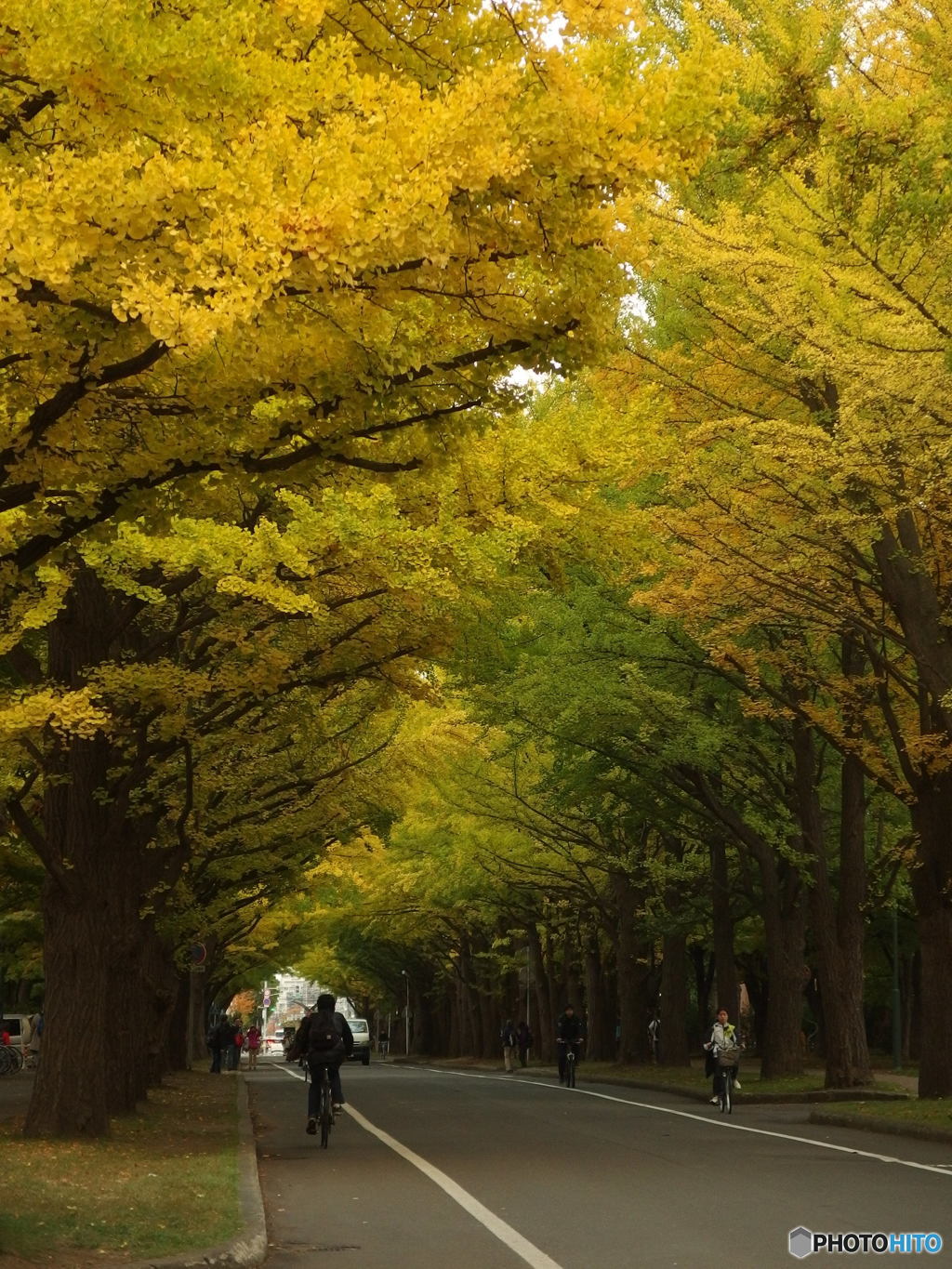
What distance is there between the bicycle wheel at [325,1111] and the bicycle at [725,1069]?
7.68 meters

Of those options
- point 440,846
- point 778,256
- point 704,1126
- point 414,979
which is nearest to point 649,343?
point 778,256

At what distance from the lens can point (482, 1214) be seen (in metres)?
11.4

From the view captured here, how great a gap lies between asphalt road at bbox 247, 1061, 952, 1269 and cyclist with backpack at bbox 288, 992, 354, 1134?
0.59 m

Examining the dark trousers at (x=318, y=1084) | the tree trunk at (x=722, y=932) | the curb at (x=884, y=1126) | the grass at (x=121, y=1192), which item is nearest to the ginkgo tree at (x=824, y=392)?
the curb at (x=884, y=1126)

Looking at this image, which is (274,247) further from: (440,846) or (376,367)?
(440,846)

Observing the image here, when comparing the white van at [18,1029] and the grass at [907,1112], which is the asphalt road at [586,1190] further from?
the white van at [18,1029]

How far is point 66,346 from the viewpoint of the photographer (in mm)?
7492

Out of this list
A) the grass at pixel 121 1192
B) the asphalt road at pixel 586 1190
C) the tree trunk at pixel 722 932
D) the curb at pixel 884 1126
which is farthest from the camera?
the tree trunk at pixel 722 932

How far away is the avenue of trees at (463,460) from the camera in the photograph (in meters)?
6.90

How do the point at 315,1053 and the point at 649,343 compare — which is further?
the point at 649,343

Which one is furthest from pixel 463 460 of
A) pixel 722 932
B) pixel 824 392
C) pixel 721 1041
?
pixel 722 932

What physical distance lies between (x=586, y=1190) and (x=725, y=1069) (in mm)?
11553

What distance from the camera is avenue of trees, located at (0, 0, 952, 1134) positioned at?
6.90 meters

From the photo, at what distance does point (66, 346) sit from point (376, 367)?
1408 millimetres
